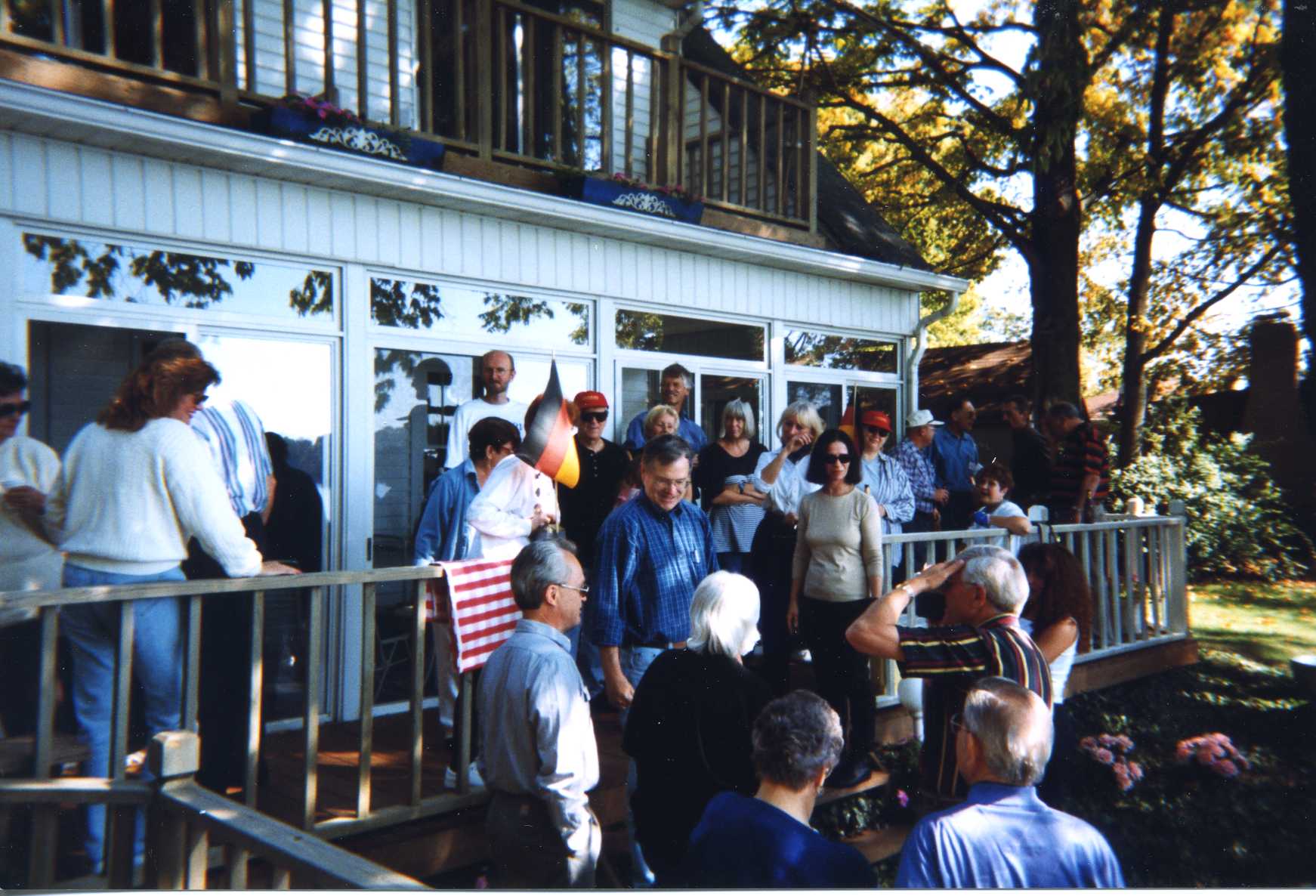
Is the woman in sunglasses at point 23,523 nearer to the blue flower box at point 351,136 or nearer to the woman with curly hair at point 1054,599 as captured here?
the blue flower box at point 351,136

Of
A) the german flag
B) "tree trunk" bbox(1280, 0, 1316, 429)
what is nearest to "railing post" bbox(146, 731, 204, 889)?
the german flag

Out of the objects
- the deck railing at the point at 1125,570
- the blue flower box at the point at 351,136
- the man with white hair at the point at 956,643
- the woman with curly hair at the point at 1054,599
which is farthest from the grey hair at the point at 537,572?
the deck railing at the point at 1125,570

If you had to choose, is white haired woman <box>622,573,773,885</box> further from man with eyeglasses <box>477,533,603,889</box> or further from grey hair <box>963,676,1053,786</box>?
grey hair <box>963,676,1053,786</box>

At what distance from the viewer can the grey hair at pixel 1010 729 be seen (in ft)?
8.26

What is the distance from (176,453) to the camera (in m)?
3.26

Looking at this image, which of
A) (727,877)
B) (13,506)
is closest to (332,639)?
(13,506)

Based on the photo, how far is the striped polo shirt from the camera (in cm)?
318

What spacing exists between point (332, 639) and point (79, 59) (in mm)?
3121

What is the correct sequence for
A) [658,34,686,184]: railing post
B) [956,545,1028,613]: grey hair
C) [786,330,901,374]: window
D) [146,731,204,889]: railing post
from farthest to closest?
[786,330,901,374]: window < [658,34,686,184]: railing post < [956,545,1028,613]: grey hair < [146,731,204,889]: railing post

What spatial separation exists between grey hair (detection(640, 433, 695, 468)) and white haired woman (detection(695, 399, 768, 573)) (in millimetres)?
1805

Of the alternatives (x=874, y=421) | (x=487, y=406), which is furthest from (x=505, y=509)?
(x=874, y=421)

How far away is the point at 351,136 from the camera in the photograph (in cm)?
546

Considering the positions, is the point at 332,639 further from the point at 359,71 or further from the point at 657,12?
the point at 657,12

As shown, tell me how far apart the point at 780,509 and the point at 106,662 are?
11.8 ft
